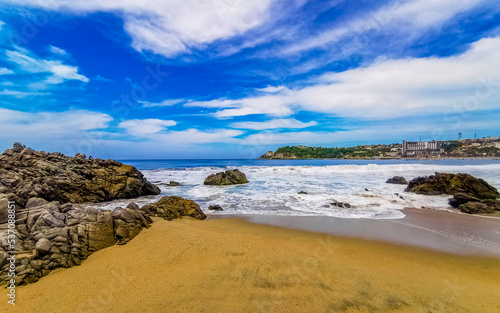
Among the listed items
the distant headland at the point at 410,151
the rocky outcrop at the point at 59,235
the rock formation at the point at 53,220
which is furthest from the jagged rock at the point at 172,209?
the distant headland at the point at 410,151

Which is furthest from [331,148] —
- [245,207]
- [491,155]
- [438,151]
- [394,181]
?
[245,207]

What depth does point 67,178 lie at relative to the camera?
13.5m

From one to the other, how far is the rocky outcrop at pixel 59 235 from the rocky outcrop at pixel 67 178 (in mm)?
6281

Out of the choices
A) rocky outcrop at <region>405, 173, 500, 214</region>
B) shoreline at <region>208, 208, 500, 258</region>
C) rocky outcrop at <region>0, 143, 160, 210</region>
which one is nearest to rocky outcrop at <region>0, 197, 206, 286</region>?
shoreline at <region>208, 208, 500, 258</region>

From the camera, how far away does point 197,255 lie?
5.32 metres

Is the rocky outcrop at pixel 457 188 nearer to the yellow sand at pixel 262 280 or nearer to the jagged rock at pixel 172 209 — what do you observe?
the yellow sand at pixel 262 280

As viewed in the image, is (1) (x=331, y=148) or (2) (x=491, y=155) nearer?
(2) (x=491, y=155)

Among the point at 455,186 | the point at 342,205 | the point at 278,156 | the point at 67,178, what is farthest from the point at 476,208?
the point at 278,156

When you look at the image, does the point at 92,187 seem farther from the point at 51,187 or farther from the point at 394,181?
the point at 394,181

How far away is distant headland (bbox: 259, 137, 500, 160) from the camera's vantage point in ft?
327

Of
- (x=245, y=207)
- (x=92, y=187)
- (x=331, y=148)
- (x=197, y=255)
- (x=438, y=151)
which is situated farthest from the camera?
(x=331, y=148)

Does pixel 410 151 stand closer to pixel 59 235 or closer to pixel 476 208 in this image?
pixel 476 208

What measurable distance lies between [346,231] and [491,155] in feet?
446

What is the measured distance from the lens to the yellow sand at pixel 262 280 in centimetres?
364
